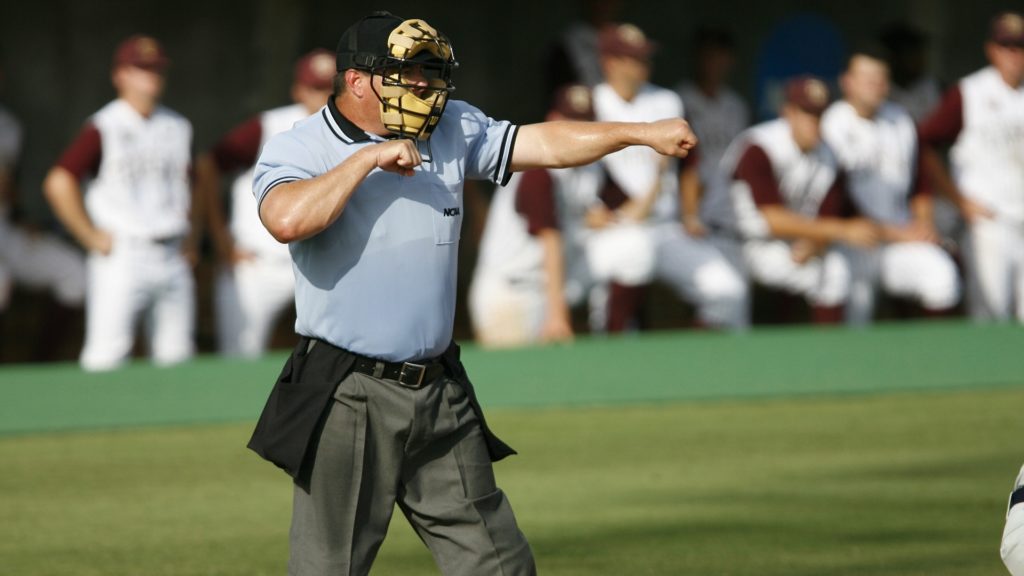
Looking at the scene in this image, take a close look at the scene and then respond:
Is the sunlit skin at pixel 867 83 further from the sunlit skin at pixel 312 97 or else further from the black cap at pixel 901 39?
the sunlit skin at pixel 312 97

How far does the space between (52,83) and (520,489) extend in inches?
273

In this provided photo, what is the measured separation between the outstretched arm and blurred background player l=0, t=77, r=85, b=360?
24.6 ft

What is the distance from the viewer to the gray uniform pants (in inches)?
173

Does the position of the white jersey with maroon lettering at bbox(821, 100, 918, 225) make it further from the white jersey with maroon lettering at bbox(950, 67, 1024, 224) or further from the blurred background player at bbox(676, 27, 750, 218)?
the blurred background player at bbox(676, 27, 750, 218)

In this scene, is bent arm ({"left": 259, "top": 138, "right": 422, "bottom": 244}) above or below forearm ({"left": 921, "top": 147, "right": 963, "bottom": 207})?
above

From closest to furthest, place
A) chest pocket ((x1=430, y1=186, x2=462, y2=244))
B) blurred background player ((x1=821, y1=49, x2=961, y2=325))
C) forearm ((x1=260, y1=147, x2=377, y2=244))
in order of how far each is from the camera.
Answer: forearm ((x1=260, y1=147, x2=377, y2=244))
chest pocket ((x1=430, y1=186, x2=462, y2=244))
blurred background player ((x1=821, y1=49, x2=961, y2=325))

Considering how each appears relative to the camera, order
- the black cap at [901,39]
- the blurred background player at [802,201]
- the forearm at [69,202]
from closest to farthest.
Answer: the forearm at [69,202] → the blurred background player at [802,201] → the black cap at [901,39]

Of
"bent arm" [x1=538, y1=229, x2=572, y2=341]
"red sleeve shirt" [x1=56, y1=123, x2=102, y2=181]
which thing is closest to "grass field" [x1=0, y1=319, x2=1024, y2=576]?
"bent arm" [x1=538, y1=229, x2=572, y2=341]

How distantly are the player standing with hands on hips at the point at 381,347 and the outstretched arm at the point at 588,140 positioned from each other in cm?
1

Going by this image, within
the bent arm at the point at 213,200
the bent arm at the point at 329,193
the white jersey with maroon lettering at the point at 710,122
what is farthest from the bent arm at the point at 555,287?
the bent arm at the point at 329,193

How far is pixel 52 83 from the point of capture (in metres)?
13.1

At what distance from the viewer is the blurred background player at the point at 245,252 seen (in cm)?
1058

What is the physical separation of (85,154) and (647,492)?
171 inches

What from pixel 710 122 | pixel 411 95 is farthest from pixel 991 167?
pixel 411 95
